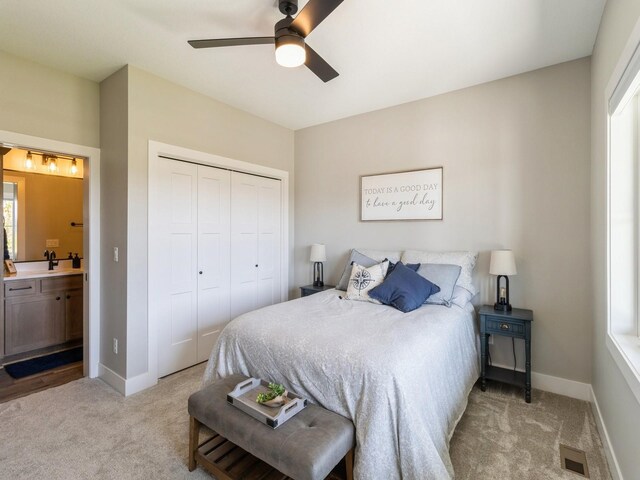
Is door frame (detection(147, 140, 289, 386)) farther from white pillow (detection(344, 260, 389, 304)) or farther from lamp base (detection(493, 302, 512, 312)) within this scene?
lamp base (detection(493, 302, 512, 312))

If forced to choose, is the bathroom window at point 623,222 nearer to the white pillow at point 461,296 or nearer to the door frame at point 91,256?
the white pillow at point 461,296

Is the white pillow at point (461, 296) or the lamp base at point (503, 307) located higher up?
the white pillow at point (461, 296)

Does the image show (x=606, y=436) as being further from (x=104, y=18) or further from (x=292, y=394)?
(x=104, y=18)

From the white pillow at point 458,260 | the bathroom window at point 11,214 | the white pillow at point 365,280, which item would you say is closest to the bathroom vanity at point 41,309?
the bathroom window at point 11,214

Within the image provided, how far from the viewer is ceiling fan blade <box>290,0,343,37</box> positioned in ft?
5.06

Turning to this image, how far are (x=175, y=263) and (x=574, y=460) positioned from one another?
3.20 m

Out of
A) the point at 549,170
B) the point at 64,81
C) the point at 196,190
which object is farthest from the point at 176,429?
the point at 549,170

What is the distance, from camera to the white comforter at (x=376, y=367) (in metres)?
1.47

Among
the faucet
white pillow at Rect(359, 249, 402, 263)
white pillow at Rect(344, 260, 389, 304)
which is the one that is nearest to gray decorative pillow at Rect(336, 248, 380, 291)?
white pillow at Rect(359, 249, 402, 263)

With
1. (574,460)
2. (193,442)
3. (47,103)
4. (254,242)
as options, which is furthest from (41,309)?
(574,460)

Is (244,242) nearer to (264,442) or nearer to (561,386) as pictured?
(264,442)

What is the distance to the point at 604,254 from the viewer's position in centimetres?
194

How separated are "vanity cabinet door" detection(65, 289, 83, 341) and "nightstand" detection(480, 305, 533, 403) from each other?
4260mm

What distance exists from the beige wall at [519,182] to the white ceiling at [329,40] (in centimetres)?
24
